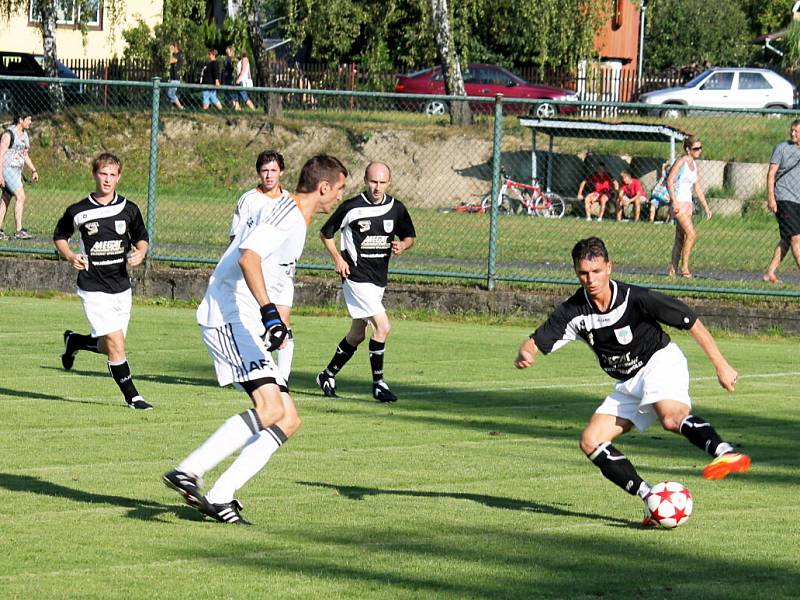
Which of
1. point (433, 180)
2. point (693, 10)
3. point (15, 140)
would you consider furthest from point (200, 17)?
point (693, 10)

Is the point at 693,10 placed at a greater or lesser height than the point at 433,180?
greater

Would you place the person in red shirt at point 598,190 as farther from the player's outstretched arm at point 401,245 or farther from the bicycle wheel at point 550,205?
the player's outstretched arm at point 401,245

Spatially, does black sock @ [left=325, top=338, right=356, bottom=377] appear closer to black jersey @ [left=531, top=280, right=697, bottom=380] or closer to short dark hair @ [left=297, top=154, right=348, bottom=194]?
black jersey @ [left=531, top=280, right=697, bottom=380]

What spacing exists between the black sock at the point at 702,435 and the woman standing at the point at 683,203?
10.9 meters

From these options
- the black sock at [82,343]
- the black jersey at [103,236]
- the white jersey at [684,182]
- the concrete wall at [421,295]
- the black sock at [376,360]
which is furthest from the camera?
the white jersey at [684,182]

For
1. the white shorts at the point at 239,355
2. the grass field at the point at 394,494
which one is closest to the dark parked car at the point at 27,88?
the grass field at the point at 394,494

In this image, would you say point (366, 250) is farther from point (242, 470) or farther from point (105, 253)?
point (242, 470)

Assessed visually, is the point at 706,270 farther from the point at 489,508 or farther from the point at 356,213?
the point at 489,508

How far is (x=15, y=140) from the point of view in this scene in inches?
871

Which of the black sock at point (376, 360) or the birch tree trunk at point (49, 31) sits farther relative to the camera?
the birch tree trunk at point (49, 31)

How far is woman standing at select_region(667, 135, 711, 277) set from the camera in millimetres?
18656

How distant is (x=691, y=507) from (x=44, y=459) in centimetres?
390

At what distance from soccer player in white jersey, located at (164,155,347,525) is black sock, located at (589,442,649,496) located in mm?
1568

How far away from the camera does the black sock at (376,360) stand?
12156 millimetres
